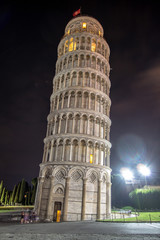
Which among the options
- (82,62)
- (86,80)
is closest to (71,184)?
(86,80)

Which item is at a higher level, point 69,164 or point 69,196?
point 69,164

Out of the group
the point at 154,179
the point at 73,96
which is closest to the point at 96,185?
the point at 73,96

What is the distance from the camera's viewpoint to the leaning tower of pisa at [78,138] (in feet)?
103

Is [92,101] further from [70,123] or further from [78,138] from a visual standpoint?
[78,138]

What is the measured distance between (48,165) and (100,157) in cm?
967

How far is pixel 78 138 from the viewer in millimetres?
34906

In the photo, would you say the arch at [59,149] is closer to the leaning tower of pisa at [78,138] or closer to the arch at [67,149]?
the leaning tower of pisa at [78,138]

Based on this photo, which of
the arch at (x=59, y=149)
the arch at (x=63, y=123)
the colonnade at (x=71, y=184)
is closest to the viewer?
the colonnade at (x=71, y=184)

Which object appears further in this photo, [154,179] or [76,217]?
[154,179]

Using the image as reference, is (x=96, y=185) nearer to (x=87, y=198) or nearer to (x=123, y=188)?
(x=87, y=198)

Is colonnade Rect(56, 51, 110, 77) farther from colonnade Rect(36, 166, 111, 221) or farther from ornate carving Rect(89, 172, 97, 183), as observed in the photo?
ornate carving Rect(89, 172, 97, 183)

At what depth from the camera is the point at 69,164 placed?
32.8 metres

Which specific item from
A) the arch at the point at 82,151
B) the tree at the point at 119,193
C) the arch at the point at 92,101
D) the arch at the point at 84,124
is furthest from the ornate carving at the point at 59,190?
the tree at the point at 119,193

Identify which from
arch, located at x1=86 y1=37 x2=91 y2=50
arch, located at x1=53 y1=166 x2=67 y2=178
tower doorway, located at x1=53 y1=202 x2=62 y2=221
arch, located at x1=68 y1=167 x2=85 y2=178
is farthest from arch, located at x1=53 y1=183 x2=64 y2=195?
arch, located at x1=86 y1=37 x2=91 y2=50
